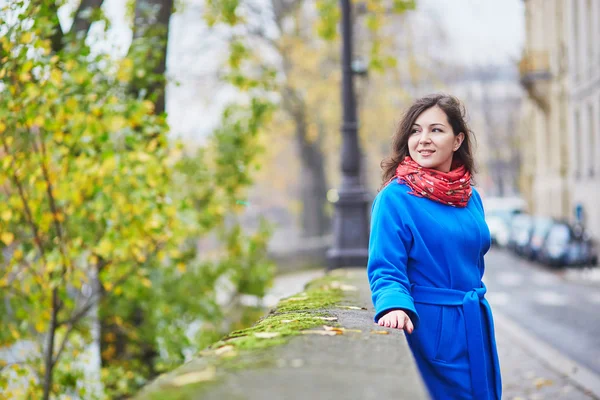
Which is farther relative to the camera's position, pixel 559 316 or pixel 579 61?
pixel 579 61

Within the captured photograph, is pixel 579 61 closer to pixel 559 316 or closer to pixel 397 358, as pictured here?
pixel 559 316

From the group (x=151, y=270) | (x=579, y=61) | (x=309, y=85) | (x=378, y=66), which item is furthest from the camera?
(x=579, y=61)

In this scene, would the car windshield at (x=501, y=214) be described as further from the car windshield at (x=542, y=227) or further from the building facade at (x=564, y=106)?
the car windshield at (x=542, y=227)

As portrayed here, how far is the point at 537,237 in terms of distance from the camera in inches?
930

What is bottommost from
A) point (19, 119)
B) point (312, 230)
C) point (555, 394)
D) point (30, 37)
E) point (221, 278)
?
point (312, 230)

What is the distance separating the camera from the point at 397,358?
2250mm

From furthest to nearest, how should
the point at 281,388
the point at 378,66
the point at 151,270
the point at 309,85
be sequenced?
the point at 309,85
the point at 378,66
the point at 151,270
the point at 281,388

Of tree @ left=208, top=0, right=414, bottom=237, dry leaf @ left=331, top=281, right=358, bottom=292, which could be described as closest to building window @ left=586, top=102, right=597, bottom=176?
tree @ left=208, top=0, right=414, bottom=237

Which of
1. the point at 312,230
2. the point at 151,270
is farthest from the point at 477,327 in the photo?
the point at 312,230

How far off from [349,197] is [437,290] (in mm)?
7259

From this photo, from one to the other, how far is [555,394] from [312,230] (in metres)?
22.2

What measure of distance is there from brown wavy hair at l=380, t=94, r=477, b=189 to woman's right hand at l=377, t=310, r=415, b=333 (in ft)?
2.52

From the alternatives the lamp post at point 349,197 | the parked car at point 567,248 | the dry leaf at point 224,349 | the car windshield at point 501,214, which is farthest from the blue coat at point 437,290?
the car windshield at point 501,214

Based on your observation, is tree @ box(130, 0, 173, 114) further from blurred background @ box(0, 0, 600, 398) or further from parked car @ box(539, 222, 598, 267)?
parked car @ box(539, 222, 598, 267)
